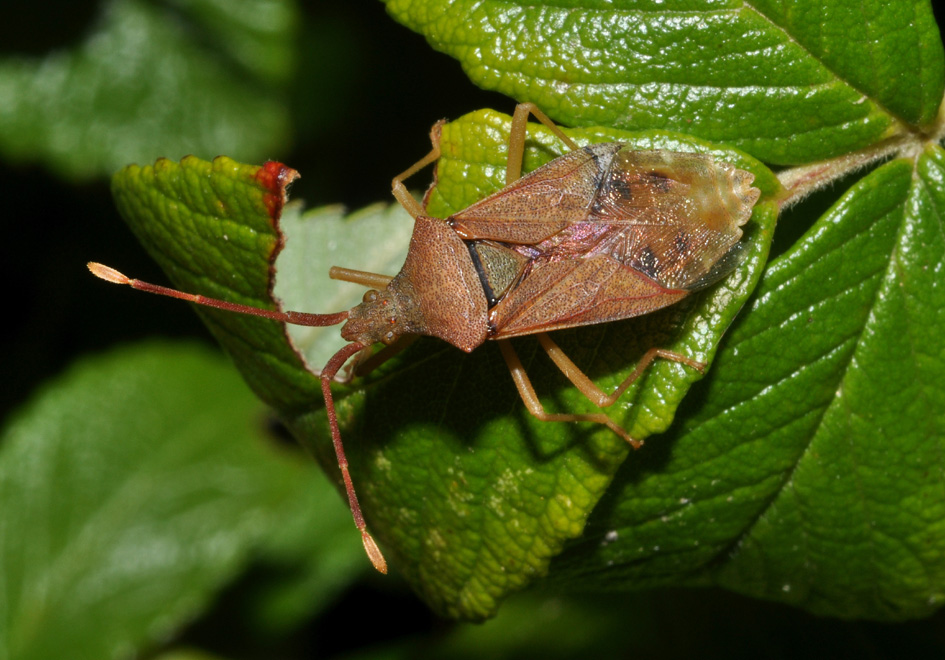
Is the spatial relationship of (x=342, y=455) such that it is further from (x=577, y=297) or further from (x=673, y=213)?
(x=673, y=213)

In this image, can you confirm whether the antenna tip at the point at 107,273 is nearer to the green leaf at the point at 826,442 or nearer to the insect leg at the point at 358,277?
the insect leg at the point at 358,277

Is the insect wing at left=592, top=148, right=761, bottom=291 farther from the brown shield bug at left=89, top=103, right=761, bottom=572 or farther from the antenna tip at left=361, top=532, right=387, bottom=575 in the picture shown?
the antenna tip at left=361, top=532, right=387, bottom=575

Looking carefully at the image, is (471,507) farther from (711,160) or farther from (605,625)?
(605,625)

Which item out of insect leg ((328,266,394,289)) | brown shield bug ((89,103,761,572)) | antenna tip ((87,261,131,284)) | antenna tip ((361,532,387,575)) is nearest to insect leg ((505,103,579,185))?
brown shield bug ((89,103,761,572))

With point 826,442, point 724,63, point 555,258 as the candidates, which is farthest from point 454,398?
point 724,63

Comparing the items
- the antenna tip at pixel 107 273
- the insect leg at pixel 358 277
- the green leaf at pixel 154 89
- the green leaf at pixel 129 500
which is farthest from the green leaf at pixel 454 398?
the green leaf at pixel 154 89

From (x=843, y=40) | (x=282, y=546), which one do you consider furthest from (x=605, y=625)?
(x=843, y=40)
